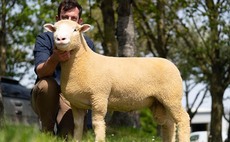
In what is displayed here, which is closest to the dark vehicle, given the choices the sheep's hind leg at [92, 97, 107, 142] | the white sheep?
the white sheep

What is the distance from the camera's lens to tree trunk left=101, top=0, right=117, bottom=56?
49.9 ft

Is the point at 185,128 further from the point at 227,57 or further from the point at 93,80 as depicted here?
the point at 227,57

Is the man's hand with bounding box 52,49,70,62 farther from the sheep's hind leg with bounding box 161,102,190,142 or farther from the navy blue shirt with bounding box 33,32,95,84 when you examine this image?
the sheep's hind leg with bounding box 161,102,190,142

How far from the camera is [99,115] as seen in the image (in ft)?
16.8

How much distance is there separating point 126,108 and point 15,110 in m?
10.6

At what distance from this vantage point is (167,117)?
569cm

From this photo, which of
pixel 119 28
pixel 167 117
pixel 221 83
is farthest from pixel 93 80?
pixel 221 83

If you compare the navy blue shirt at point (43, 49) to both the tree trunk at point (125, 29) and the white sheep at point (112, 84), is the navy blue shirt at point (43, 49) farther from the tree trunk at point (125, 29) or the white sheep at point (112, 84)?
the tree trunk at point (125, 29)

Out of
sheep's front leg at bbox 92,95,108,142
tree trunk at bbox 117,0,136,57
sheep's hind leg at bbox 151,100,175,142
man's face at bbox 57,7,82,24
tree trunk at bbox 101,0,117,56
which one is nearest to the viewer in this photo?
sheep's front leg at bbox 92,95,108,142

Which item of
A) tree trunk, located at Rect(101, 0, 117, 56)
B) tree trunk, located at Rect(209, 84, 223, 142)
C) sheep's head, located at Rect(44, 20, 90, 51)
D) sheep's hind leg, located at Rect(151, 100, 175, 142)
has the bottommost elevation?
tree trunk, located at Rect(209, 84, 223, 142)

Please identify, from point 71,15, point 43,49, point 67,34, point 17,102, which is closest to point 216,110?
point 17,102

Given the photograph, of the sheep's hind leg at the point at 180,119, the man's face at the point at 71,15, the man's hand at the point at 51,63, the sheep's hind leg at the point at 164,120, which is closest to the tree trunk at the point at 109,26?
the man's face at the point at 71,15

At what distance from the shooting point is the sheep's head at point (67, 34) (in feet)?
16.1

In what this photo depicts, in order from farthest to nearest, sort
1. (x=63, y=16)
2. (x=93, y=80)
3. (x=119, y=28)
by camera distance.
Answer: (x=119, y=28), (x=63, y=16), (x=93, y=80)
